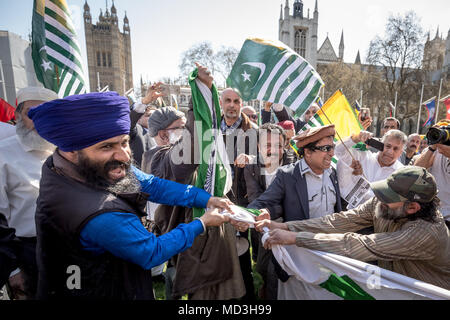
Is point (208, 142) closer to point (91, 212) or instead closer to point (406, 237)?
point (91, 212)

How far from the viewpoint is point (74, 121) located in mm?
1424

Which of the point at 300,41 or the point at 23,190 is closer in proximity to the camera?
the point at 23,190

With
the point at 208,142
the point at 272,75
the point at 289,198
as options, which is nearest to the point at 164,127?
the point at 208,142

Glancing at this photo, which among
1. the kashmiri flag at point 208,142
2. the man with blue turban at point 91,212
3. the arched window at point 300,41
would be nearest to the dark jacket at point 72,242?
the man with blue turban at point 91,212

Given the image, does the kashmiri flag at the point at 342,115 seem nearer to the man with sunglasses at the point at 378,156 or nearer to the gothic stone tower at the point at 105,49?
the man with sunglasses at the point at 378,156

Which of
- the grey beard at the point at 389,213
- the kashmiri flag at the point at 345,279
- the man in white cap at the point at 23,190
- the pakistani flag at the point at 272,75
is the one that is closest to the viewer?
the kashmiri flag at the point at 345,279

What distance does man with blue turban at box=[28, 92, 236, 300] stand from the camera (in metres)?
1.31

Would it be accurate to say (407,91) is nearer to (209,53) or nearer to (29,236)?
(209,53)

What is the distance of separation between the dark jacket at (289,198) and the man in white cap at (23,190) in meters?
1.99

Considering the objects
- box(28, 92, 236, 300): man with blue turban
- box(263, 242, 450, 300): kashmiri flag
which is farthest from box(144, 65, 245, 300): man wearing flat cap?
box(28, 92, 236, 300): man with blue turban

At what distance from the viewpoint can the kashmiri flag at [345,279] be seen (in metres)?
1.68

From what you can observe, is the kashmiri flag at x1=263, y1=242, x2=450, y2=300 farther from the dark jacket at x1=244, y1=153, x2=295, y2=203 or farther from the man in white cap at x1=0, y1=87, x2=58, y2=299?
the man in white cap at x1=0, y1=87, x2=58, y2=299

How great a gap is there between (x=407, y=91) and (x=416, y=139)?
28.7m

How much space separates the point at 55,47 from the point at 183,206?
2.73 meters
